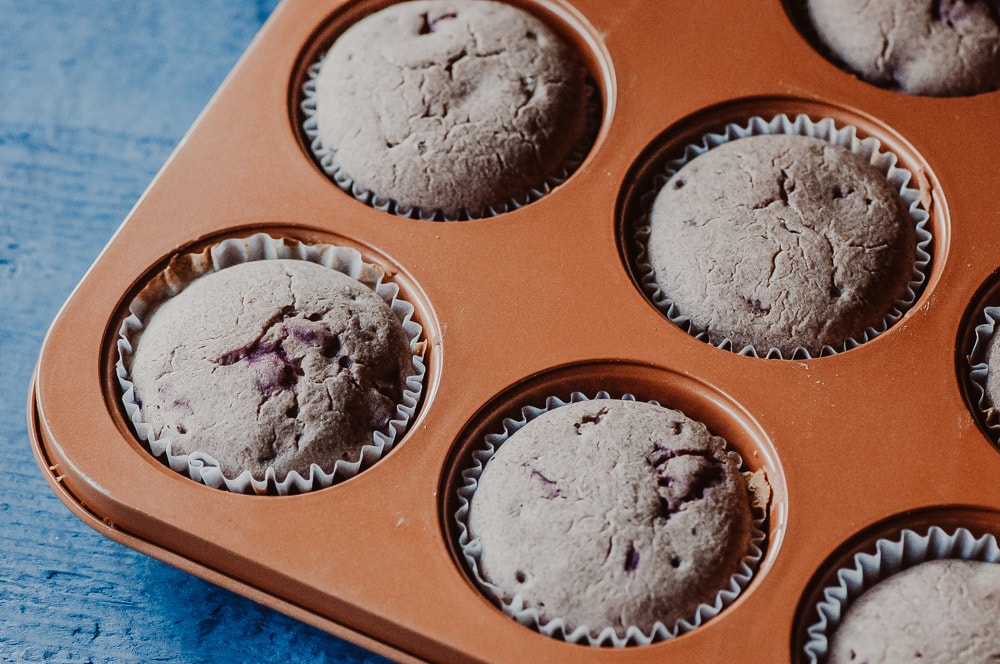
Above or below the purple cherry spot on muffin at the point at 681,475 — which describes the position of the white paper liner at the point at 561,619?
below

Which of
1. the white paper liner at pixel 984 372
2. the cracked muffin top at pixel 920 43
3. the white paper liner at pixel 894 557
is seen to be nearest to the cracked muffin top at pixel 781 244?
the white paper liner at pixel 984 372

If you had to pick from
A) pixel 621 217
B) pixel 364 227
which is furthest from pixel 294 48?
pixel 621 217

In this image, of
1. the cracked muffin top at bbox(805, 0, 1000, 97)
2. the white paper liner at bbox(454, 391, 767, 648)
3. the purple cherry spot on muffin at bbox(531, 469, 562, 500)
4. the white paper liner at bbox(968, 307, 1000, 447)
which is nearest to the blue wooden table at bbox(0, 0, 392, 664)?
the white paper liner at bbox(454, 391, 767, 648)

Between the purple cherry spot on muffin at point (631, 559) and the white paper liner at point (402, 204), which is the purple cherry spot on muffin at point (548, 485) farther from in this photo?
the white paper liner at point (402, 204)

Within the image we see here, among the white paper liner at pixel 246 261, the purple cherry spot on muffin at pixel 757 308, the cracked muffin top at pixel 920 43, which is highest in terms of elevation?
the cracked muffin top at pixel 920 43

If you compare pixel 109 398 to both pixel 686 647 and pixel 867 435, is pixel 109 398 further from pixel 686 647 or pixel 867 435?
pixel 867 435

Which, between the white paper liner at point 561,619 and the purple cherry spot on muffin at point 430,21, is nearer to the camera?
the white paper liner at point 561,619

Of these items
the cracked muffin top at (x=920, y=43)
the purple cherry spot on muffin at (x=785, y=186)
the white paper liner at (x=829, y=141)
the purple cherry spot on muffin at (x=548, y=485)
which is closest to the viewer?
the purple cherry spot on muffin at (x=548, y=485)

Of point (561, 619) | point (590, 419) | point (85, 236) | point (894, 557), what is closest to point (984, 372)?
point (894, 557)
